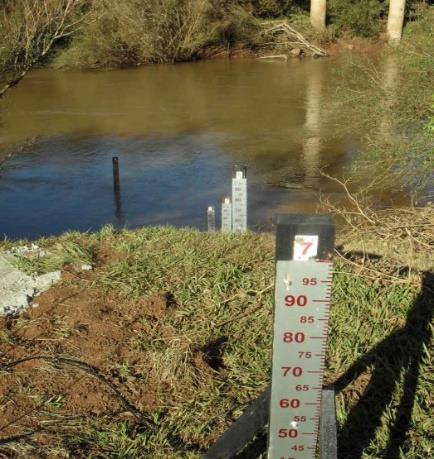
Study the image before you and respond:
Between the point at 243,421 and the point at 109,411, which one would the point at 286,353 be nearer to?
the point at 243,421

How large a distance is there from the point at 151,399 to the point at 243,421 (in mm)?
1039

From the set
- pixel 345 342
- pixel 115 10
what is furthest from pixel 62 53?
pixel 345 342

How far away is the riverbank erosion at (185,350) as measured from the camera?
4.06 metres

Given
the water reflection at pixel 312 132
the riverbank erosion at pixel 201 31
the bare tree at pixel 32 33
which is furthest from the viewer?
the riverbank erosion at pixel 201 31

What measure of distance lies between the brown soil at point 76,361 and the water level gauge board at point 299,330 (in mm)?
1440

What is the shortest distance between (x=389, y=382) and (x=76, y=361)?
2405 millimetres

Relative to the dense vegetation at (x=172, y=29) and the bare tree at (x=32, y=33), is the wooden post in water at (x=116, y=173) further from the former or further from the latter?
the dense vegetation at (x=172, y=29)

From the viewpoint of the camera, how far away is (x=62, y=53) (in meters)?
34.5

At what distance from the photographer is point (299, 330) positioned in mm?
2873

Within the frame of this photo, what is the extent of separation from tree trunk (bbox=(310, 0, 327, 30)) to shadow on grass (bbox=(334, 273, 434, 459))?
38.2 m

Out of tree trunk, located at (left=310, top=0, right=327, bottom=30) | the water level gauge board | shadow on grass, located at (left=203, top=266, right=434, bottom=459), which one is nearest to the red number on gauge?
the water level gauge board

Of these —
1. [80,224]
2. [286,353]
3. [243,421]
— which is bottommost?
[80,224]

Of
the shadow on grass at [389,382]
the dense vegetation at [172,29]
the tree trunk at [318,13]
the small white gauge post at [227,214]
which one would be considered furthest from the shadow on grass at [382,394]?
the tree trunk at [318,13]

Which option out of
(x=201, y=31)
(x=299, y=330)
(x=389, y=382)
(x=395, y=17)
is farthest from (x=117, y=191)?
(x=395, y=17)
